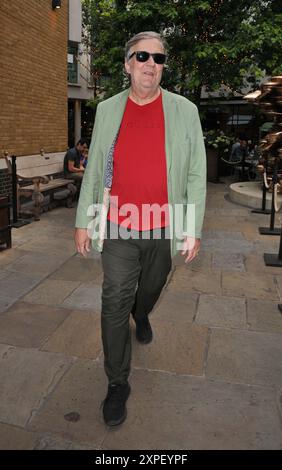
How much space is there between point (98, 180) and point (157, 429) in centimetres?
146

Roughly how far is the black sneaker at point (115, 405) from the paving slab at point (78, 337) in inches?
27.2

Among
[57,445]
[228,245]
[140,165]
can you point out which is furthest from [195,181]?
[228,245]

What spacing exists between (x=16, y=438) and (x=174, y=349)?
1.41 m

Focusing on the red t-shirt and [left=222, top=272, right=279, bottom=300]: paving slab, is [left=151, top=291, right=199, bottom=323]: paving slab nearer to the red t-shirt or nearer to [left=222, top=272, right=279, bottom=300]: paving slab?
[left=222, top=272, right=279, bottom=300]: paving slab

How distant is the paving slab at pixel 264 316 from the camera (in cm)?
384

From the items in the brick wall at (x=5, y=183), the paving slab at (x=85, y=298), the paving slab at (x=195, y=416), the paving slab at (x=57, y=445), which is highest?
the brick wall at (x=5, y=183)

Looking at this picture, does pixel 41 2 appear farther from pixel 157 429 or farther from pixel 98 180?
pixel 157 429

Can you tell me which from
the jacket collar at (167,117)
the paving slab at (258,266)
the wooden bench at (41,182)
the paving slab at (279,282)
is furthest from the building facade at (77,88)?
the jacket collar at (167,117)

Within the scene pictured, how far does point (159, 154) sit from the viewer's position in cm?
247

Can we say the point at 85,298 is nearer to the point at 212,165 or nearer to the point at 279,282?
the point at 279,282

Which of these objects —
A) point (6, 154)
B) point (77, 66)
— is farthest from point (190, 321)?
point (77, 66)

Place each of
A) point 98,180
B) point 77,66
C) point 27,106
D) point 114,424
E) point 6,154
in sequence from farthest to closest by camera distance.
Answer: point 77,66 → point 27,106 → point 6,154 → point 98,180 → point 114,424

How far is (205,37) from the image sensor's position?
12219 millimetres

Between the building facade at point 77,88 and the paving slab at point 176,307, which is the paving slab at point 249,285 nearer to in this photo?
the paving slab at point 176,307
